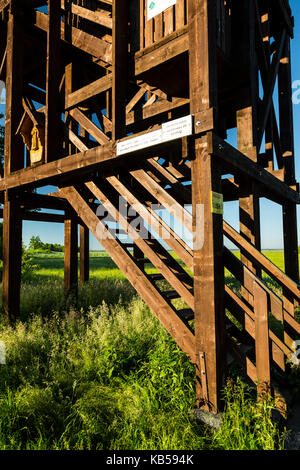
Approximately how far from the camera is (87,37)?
16.4 feet

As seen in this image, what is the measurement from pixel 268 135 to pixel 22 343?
251 inches

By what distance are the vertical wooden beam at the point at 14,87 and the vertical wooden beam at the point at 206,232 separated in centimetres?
454

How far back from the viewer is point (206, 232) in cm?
315

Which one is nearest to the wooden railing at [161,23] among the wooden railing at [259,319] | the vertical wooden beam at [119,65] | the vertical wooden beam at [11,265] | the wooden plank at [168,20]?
the wooden plank at [168,20]

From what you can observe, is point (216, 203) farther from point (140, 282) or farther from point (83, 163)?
point (83, 163)

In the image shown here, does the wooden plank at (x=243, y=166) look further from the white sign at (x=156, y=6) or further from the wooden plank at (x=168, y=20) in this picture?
the white sign at (x=156, y=6)

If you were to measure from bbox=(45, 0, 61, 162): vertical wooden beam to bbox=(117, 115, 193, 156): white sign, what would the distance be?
1.99 metres

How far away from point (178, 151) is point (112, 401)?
4022 mm

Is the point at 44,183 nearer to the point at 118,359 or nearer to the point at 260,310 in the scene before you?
the point at 118,359

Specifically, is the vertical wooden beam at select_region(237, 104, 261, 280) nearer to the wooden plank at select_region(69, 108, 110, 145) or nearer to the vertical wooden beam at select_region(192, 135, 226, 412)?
the vertical wooden beam at select_region(192, 135, 226, 412)

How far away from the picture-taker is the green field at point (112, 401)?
2.56 meters

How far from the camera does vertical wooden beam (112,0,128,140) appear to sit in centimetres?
430

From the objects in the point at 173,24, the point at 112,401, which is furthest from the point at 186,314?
the point at 173,24
